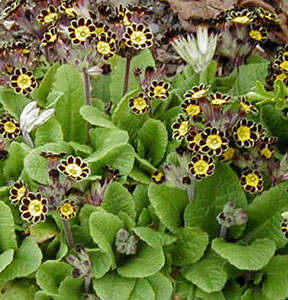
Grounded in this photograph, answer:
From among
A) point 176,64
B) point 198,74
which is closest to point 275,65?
point 198,74

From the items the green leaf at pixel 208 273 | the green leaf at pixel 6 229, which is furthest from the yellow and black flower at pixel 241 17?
the green leaf at pixel 6 229

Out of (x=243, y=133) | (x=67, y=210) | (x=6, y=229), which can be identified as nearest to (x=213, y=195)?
(x=243, y=133)

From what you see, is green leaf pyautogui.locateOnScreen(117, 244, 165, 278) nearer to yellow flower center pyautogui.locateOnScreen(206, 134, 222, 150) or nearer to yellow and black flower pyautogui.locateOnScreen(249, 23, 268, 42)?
yellow flower center pyautogui.locateOnScreen(206, 134, 222, 150)

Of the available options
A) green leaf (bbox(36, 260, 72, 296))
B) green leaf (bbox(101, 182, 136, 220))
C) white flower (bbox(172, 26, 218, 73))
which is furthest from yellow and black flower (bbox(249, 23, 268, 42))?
green leaf (bbox(36, 260, 72, 296))

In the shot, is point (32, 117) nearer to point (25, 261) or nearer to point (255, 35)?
point (25, 261)

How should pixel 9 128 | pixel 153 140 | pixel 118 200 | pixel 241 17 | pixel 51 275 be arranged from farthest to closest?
1. pixel 241 17
2. pixel 153 140
3. pixel 9 128
4. pixel 118 200
5. pixel 51 275

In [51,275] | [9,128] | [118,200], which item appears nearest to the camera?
[51,275]
